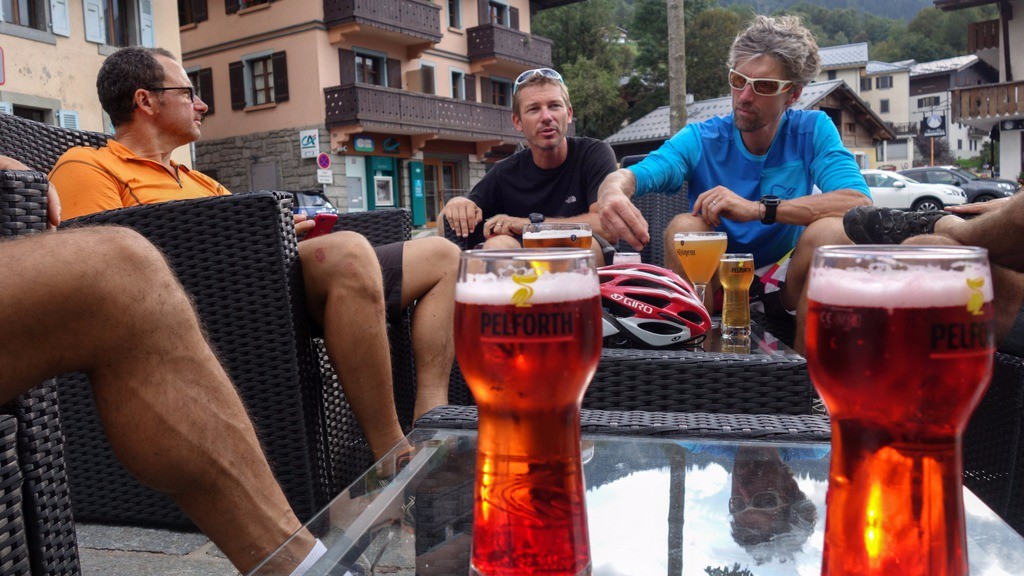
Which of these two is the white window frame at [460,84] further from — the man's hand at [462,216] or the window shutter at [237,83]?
the man's hand at [462,216]

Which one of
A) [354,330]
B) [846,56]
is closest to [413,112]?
[354,330]

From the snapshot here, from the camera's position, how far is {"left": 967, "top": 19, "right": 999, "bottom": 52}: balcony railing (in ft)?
91.8

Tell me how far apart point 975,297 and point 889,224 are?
1560mm

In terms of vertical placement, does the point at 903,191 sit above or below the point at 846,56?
below

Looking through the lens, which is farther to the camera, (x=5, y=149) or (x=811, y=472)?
(x=5, y=149)

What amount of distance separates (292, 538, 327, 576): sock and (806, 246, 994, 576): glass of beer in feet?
1.48

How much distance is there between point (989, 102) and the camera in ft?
86.4

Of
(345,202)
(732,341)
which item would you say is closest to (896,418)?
(732,341)

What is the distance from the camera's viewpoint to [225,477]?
106 cm

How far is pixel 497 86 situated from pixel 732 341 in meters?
25.1

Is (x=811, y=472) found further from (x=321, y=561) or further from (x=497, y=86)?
(x=497, y=86)

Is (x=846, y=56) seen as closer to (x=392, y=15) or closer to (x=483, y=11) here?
(x=483, y=11)

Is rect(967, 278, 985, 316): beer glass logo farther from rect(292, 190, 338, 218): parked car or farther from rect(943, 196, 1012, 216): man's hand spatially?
rect(292, 190, 338, 218): parked car

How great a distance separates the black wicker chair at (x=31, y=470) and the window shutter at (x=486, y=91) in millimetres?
24755
